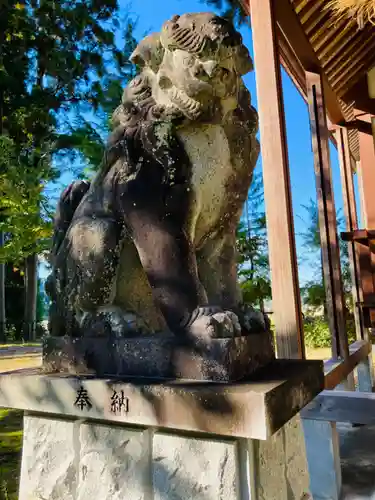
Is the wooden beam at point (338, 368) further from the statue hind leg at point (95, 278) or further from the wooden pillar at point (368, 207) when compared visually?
the statue hind leg at point (95, 278)

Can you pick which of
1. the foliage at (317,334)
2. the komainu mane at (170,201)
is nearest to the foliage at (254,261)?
the foliage at (317,334)

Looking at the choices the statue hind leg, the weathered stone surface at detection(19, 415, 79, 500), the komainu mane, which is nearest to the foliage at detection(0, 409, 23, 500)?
the weathered stone surface at detection(19, 415, 79, 500)

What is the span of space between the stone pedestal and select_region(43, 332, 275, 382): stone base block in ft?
0.19

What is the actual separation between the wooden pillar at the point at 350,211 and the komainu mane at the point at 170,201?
189 inches

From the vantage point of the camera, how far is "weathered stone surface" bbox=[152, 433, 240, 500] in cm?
119

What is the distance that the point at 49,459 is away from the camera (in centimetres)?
153

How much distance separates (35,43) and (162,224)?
9.54m

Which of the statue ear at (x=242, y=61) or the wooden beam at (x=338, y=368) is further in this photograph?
the wooden beam at (x=338, y=368)

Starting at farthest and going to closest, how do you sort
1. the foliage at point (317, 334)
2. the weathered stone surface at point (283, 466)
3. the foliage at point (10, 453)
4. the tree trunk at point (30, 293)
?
the tree trunk at point (30, 293) → the foliage at point (317, 334) → the foliage at point (10, 453) → the weathered stone surface at point (283, 466)

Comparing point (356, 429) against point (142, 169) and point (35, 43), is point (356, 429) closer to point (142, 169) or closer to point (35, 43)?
Result: point (142, 169)

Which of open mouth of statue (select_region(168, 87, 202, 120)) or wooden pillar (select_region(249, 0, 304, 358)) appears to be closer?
open mouth of statue (select_region(168, 87, 202, 120))

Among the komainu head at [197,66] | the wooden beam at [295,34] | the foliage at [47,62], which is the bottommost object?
the komainu head at [197,66]

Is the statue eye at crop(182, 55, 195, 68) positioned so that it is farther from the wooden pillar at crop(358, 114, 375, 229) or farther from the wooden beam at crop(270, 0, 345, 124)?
the wooden pillar at crop(358, 114, 375, 229)

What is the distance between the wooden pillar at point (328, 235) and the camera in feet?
13.3
